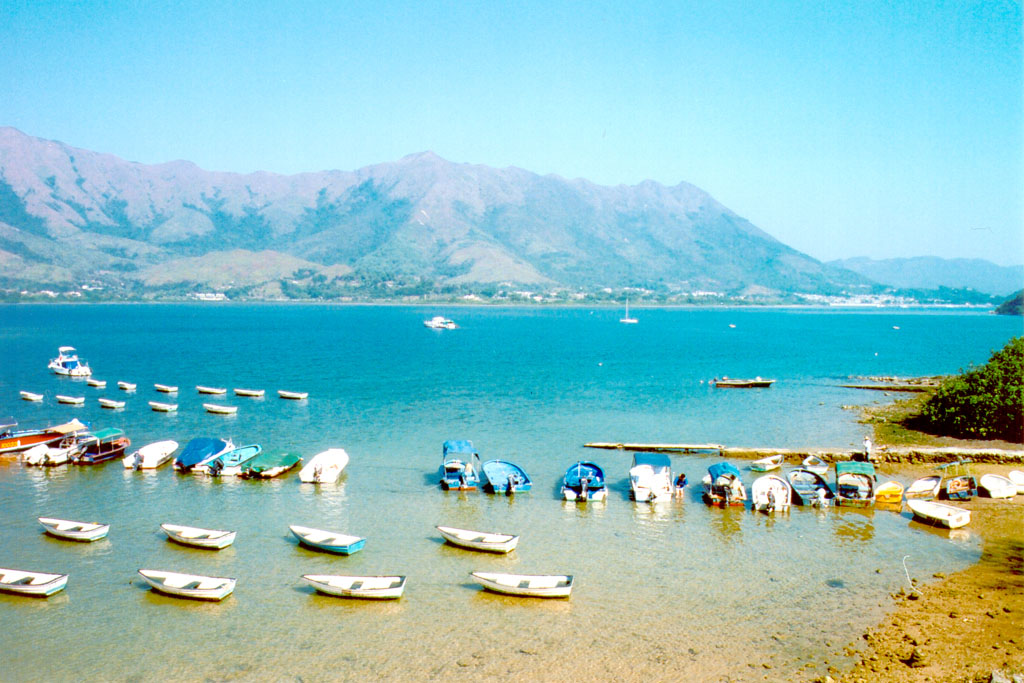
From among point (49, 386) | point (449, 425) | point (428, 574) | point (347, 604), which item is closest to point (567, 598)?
point (428, 574)

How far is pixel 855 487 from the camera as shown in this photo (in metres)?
37.9

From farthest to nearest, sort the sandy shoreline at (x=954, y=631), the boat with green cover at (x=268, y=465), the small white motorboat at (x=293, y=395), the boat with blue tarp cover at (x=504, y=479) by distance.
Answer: the small white motorboat at (x=293, y=395) → the boat with green cover at (x=268, y=465) → the boat with blue tarp cover at (x=504, y=479) → the sandy shoreline at (x=954, y=631)

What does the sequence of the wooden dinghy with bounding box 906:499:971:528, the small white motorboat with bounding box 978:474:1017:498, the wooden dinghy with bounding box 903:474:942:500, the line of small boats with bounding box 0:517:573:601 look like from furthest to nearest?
the small white motorboat with bounding box 978:474:1017:498
the wooden dinghy with bounding box 903:474:942:500
the wooden dinghy with bounding box 906:499:971:528
the line of small boats with bounding box 0:517:573:601

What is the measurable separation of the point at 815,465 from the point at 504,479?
1915 cm

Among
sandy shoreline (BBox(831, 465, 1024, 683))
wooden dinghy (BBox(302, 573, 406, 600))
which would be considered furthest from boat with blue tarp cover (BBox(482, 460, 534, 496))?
→ sandy shoreline (BBox(831, 465, 1024, 683))

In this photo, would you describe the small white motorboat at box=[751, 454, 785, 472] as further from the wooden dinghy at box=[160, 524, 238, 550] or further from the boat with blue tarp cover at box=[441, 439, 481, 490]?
the wooden dinghy at box=[160, 524, 238, 550]

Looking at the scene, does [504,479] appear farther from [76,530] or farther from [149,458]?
[149,458]

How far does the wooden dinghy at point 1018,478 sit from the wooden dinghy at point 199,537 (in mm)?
42006

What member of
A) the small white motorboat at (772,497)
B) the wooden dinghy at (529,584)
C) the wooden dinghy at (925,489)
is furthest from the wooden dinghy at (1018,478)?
the wooden dinghy at (529,584)

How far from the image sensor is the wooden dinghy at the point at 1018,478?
39250 millimetres

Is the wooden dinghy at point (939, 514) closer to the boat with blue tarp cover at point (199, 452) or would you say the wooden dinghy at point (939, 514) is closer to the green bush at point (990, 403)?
the green bush at point (990, 403)

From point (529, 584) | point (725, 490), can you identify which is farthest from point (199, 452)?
point (725, 490)

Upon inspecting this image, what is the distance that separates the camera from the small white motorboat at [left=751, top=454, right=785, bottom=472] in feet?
148

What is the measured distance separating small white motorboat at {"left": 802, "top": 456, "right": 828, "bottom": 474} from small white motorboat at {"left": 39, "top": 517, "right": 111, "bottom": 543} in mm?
37260
